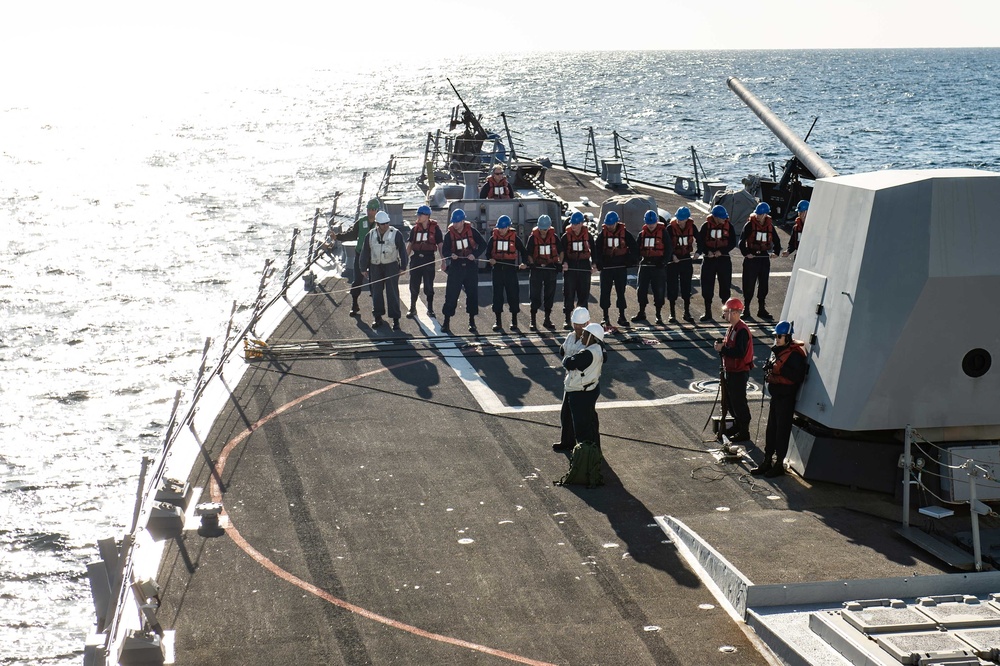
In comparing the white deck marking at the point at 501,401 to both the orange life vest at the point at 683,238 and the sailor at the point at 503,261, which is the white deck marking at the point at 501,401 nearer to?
the sailor at the point at 503,261

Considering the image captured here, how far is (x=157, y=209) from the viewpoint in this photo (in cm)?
5912

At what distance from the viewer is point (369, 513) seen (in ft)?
36.1

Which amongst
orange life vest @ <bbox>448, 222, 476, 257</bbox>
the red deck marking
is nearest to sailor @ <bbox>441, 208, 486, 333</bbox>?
orange life vest @ <bbox>448, 222, 476, 257</bbox>

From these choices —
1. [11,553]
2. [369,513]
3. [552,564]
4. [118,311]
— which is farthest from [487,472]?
[118,311]

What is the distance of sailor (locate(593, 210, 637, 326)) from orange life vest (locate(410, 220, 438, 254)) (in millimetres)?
2602

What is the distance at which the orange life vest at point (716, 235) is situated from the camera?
18.7 meters

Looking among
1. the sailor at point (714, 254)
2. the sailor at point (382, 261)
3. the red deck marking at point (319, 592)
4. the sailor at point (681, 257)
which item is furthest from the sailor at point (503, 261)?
the red deck marking at point (319, 592)

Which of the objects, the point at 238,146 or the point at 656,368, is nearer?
the point at 656,368

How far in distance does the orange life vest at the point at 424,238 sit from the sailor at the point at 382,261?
1.06 feet

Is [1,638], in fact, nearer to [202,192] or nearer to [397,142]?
[202,192]

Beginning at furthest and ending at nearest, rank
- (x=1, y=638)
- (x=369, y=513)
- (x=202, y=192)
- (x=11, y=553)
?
(x=202, y=192), (x=11, y=553), (x=1, y=638), (x=369, y=513)

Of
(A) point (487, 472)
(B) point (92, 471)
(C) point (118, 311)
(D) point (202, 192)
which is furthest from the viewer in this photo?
(D) point (202, 192)

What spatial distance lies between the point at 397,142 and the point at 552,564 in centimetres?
9202

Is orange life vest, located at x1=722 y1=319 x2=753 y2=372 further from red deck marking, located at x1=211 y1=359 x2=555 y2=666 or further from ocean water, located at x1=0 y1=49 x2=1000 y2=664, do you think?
ocean water, located at x1=0 y1=49 x2=1000 y2=664
